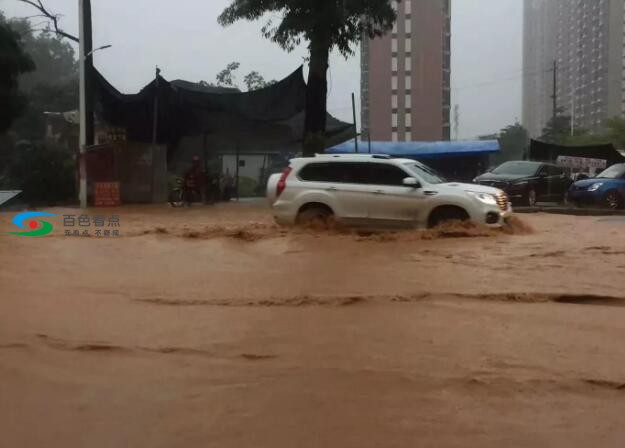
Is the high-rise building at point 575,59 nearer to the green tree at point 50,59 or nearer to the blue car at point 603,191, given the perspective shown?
the green tree at point 50,59

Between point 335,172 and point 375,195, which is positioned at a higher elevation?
point 335,172

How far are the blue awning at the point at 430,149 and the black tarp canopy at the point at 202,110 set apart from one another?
7881 mm

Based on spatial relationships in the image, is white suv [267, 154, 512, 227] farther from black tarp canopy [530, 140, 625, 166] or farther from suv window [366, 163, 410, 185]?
black tarp canopy [530, 140, 625, 166]

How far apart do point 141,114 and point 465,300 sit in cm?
1659

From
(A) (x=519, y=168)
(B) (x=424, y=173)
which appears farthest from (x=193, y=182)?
(B) (x=424, y=173)

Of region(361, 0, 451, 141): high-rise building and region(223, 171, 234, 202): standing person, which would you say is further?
region(361, 0, 451, 141): high-rise building

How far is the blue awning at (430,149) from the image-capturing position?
31.5 metres

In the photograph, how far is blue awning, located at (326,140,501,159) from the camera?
31547 millimetres

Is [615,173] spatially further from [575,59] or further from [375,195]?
[575,59]

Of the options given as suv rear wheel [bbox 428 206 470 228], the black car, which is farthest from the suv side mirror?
the black car

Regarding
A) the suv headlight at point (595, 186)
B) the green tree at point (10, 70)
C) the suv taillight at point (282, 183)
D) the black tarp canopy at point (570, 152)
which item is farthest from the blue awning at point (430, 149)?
the suv taillight at point (282, 183)

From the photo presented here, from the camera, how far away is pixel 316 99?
22.6 metres

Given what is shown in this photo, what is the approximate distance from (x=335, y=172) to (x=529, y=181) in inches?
381

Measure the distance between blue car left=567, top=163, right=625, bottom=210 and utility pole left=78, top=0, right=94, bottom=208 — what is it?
41.0 feet
